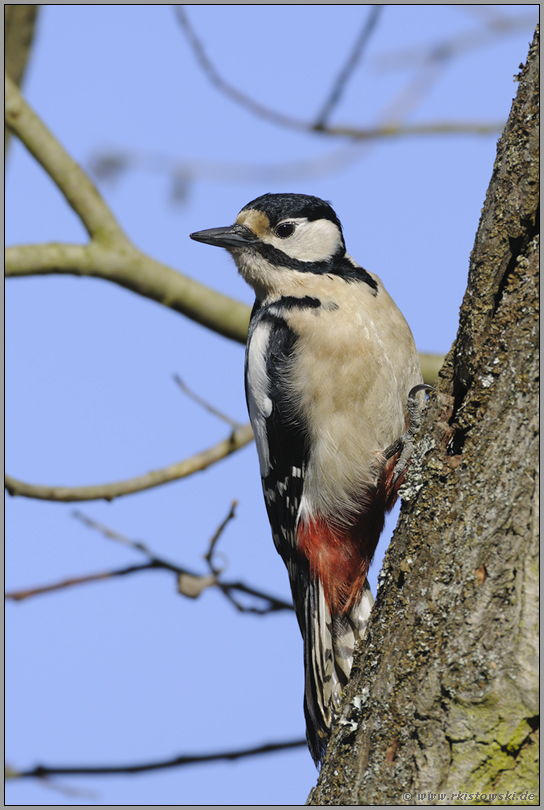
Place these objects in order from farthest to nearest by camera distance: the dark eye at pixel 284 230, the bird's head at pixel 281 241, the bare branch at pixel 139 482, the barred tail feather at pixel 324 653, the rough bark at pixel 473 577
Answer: the dark eye at pixel 284 230, the bird's head at pixel 281 241, the bare branch at pixel 139 482, the barred tail feather at pixel 324 653, the rough bark at pixel 473 577

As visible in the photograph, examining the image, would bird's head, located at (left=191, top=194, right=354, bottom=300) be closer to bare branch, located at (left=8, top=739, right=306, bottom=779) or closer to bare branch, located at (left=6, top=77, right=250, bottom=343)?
bare branch, located at (left=6, top=77, right=250, bottom=343)

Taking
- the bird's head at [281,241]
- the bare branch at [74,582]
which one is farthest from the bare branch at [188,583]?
the bird's head at [281,241]

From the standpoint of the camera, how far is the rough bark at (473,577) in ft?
5.98

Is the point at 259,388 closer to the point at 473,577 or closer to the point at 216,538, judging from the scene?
the point at 216,538

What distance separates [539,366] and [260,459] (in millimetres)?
2322

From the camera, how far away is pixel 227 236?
4008 millimetres

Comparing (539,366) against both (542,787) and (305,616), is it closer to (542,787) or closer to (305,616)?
(542,787)

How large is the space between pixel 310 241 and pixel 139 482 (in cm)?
149

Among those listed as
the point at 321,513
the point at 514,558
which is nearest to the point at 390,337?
the point at 321,513

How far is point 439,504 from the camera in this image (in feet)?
6.79

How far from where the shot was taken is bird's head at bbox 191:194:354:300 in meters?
3.89

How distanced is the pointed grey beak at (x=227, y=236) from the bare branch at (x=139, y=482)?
931mm

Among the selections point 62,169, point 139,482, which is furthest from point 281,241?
point 139,482

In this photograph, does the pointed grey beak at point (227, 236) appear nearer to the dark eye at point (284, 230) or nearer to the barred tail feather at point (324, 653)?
the dark eye at point (284, 230)
